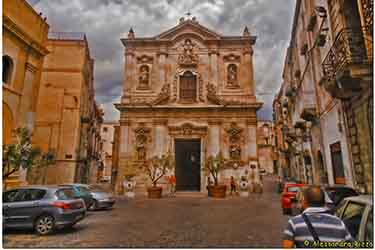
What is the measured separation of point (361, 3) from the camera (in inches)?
301

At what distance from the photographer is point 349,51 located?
25.0 ft

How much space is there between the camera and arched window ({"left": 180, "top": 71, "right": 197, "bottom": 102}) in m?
23.4

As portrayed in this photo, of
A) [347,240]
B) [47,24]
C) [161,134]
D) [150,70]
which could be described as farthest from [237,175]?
[347,240]

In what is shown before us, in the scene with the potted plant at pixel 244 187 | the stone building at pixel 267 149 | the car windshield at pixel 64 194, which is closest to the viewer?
the car windshield at pixel 64 194

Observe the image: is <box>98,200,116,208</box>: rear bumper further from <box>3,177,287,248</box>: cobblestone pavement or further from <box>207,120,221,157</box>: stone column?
<box>207,120,221,157</box>: stone column

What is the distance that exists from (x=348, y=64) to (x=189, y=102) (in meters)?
16.3

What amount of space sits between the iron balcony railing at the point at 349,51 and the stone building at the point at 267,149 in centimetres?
4083

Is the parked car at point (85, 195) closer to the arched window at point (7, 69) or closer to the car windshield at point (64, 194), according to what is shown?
the car windshield at point (64, 194)

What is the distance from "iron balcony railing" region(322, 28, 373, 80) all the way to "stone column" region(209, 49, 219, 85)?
15059mm

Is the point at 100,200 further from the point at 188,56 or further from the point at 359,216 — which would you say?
the point at 188,56

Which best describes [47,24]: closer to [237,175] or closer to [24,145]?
[24,145]

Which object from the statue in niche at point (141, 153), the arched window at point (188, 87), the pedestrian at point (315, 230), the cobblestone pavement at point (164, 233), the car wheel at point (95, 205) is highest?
the arched window at point (188, 87)

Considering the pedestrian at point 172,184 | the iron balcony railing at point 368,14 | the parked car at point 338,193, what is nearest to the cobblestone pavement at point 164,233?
the parked car at point 338,193

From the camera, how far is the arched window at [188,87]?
23422 millimetres
